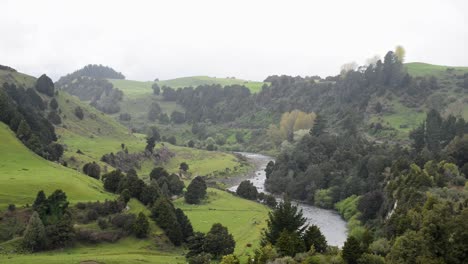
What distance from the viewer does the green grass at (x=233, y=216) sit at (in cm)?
9031

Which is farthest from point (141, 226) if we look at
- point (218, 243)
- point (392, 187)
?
point (392, 187)

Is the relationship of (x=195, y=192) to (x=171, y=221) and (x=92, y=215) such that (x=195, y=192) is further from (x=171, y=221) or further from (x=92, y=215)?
(x=92, y=215)

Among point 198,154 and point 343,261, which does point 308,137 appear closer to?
point 198,154

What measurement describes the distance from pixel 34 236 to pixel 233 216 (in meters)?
47.1

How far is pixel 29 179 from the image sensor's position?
8669 centimetres

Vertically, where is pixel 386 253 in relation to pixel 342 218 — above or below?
above

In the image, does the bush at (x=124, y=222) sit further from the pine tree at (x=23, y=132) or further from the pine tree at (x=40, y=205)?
the pine tree at (x=23, y=132)

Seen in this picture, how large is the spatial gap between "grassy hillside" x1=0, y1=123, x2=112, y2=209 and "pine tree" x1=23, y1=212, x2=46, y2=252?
9.12 meters

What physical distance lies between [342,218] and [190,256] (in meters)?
54.4

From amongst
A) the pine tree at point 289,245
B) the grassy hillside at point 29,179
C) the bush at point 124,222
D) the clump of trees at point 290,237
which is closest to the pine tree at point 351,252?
the clump of trees at point 290,237

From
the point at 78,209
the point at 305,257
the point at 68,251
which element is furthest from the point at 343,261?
the point at 78,209

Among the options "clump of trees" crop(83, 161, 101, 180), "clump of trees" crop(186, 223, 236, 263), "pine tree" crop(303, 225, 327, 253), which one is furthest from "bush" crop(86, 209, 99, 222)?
"clump of trees" crop(83, 161, 101, 180)

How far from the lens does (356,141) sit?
528 feet

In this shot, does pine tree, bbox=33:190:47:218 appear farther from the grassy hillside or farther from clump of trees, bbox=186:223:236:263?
clump of trees, bbox=186:223:236:263
